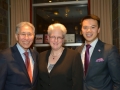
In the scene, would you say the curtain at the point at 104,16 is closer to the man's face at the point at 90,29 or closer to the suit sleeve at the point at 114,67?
the man's face at the point at 90,29

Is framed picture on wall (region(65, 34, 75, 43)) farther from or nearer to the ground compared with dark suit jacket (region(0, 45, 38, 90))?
farther from the ground

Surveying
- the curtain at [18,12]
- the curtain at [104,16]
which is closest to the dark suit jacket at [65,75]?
the curtain at [104,16]

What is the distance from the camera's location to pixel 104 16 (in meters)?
3.45

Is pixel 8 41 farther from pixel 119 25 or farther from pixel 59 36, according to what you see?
pixel 119 25

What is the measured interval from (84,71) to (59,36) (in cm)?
54

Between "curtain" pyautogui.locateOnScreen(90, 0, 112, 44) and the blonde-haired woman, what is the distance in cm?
166

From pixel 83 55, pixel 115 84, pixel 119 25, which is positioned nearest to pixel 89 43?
pixel 83 55

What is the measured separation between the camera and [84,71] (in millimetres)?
2008

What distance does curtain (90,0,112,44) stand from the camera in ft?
11.2

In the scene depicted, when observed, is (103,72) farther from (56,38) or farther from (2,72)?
(2,72)

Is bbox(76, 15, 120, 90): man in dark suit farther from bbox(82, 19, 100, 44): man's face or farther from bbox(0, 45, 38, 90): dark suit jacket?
bbox(0, 45, 38, 90): dark suit jacket

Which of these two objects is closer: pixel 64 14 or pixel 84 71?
pixel 84 71

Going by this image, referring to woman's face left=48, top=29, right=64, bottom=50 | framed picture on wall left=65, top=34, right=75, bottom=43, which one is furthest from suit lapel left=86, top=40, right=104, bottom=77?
framed picture on wall left=65, top=34, right=75, bottom=43

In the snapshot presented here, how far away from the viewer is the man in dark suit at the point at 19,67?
1.81 m
